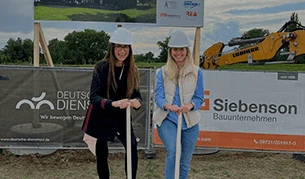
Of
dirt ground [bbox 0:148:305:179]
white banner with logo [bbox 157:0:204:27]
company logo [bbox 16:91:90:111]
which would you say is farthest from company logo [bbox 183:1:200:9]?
dirt ground [bbox 0:148:305:179]

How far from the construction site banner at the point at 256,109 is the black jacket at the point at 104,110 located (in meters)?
2.50

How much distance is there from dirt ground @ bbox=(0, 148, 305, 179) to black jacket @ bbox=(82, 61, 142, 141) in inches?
63.6

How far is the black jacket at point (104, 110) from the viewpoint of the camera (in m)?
3.65

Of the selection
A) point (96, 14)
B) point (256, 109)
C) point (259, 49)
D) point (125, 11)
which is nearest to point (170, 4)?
point (125, 11)

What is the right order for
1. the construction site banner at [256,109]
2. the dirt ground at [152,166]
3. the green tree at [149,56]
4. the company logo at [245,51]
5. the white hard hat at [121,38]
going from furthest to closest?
the green tree at [149,56]
the company logo at [245,51]
the construction site banner at [256,109]
the dirt ground at [152,166]
the white hard hat at [121,38]

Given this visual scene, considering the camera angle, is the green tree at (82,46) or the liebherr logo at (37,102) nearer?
the liebherr logo at (37,102)

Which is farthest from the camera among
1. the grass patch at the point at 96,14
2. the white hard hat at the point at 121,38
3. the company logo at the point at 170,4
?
the grass patch at the point at 96,14

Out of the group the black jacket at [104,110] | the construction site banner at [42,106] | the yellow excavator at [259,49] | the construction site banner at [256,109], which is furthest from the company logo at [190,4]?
the yellow excavator at [259,49]

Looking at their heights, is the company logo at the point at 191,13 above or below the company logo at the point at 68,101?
above

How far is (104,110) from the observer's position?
375cm

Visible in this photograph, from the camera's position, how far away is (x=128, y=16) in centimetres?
713

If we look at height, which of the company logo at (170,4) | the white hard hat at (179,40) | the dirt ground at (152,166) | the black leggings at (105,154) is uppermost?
the company logo at (170,4)

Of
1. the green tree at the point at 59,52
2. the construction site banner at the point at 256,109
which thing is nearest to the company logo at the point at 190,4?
the construction site banner at the point at 256,109

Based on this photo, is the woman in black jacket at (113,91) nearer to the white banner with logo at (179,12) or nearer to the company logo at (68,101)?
the company logo at (68,101)
